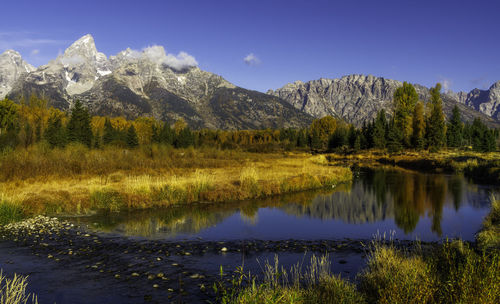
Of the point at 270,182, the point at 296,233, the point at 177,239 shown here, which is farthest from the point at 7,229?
the point at 270,182

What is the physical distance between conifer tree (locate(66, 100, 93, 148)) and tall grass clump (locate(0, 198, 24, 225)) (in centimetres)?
5356

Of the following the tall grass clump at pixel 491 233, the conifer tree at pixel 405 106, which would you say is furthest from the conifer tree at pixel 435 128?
the tall grass clump at pixel 491 233

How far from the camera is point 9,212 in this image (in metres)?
17.0

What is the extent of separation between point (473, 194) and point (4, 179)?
125 feet

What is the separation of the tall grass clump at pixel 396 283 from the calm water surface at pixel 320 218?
7062 mm

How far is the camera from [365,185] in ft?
116

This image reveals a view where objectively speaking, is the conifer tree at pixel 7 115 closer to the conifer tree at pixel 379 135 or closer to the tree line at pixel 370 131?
the tree line at pixel 370 131

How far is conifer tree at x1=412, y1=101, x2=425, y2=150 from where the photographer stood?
235 feet

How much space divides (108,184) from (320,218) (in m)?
16.4

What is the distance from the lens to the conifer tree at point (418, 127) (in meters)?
71.7

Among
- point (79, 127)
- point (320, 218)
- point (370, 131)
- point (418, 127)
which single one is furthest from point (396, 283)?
point (370, 131)

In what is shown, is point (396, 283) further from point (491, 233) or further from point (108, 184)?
point (108, 184)

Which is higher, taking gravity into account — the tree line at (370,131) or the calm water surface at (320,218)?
the tree line at (370,131)

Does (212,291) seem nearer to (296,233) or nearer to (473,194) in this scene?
Result: (296,233)
